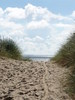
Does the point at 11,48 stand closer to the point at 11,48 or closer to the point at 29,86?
the point at 11,48

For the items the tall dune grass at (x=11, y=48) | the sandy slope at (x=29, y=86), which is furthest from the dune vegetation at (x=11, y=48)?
the sandy slope at (x=29, y=86)

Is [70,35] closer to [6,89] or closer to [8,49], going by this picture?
[8,49]

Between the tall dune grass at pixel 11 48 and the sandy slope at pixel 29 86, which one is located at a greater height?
the tall dune grass at pixel 11 48

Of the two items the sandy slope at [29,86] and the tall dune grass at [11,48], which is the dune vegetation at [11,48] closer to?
the tall dune grass at [11,48]

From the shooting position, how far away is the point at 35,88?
579 centimetres

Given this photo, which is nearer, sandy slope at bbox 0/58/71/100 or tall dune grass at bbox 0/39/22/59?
sandy slope at bbox 0/58/71/100

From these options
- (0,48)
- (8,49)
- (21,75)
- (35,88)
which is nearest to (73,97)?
(35,88)

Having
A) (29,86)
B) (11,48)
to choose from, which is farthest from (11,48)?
(29,86)

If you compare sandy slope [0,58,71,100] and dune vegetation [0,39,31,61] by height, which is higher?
dune vegetation [0,39,31,61]

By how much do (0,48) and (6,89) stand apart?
265 inches

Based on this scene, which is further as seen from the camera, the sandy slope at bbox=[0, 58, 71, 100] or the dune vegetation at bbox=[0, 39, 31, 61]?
the dune vegetation at bbox=[0, 39, 31, 61]

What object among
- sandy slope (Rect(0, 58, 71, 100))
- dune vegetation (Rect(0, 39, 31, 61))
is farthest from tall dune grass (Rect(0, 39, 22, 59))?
sandy slope (Rect(0, 58, 71, 100))

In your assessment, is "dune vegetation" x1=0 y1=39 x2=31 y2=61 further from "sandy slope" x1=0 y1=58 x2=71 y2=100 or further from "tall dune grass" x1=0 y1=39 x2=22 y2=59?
"sandy slope" x1=0 y1=58 x2=71 y2=100

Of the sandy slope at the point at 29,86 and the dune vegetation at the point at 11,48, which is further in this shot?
the dune vegetation at the point at 11,48
